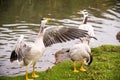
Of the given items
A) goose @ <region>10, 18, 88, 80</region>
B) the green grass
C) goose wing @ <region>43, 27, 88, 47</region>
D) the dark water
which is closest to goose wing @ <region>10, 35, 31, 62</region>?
goose @ <region>10, 18, 88, 80</region>

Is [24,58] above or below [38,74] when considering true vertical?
above

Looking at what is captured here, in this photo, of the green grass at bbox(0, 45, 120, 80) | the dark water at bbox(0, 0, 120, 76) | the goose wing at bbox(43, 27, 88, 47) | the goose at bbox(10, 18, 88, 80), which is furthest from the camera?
the dark water at bbox(0, 0, 120, 76)

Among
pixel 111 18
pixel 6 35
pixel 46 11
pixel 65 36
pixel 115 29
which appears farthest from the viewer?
pixel 46 11

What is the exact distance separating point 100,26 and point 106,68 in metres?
15.3

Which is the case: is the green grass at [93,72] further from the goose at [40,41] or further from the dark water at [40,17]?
the dark water at [40,17]

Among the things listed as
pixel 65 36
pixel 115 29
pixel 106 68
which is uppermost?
pixel 65 36

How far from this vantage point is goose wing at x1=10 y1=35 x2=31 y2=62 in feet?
39.1

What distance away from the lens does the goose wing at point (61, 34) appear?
1173cm

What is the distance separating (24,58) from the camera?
12719mm

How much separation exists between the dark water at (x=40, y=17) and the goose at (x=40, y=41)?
14.3 ft

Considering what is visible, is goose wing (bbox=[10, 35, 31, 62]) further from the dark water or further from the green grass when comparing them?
the dark water

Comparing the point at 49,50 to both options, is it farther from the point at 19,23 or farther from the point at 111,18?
the point at 111,18

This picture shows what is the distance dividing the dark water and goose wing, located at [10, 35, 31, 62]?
14.5 feet

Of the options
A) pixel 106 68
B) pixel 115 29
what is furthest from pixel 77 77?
pixel 115 29
